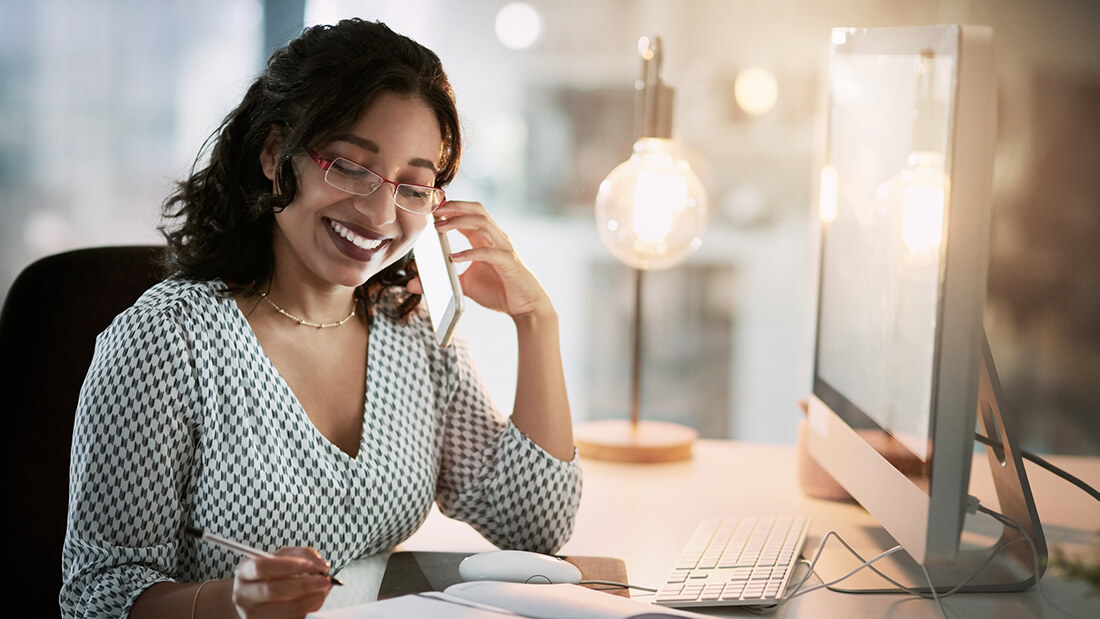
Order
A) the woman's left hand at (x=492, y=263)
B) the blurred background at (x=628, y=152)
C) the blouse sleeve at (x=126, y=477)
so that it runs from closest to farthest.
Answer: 1. the blouse sleeve at (x=126, y=477)
2. the woman's left hand at (x=492, y=263)
3. the blurred background at (x=628, y=152)

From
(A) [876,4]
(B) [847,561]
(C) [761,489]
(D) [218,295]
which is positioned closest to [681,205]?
(C) [761,489]

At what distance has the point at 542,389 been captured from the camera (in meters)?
1.19

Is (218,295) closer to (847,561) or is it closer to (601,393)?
(847,561)

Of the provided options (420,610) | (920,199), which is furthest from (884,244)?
(420,610)

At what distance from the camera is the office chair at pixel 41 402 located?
1107 mm

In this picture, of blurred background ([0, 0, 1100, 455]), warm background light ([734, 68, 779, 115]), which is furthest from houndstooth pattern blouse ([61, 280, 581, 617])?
warm background light ([734, 68, 779, 115])

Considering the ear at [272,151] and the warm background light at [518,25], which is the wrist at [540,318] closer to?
the ear at [272,151]

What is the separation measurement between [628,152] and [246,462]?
1954 mm

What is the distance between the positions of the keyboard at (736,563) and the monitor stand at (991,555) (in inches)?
1.7

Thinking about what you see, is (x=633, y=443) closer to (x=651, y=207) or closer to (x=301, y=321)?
(x=651, y=207)

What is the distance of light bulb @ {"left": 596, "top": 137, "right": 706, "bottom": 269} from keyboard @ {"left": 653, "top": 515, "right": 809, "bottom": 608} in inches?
20.5

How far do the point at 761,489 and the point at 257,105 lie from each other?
2.85ft

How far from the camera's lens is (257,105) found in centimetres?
109

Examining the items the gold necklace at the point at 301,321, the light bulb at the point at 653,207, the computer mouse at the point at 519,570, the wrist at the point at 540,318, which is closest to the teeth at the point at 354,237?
the gold necklace at the point at 301,321
